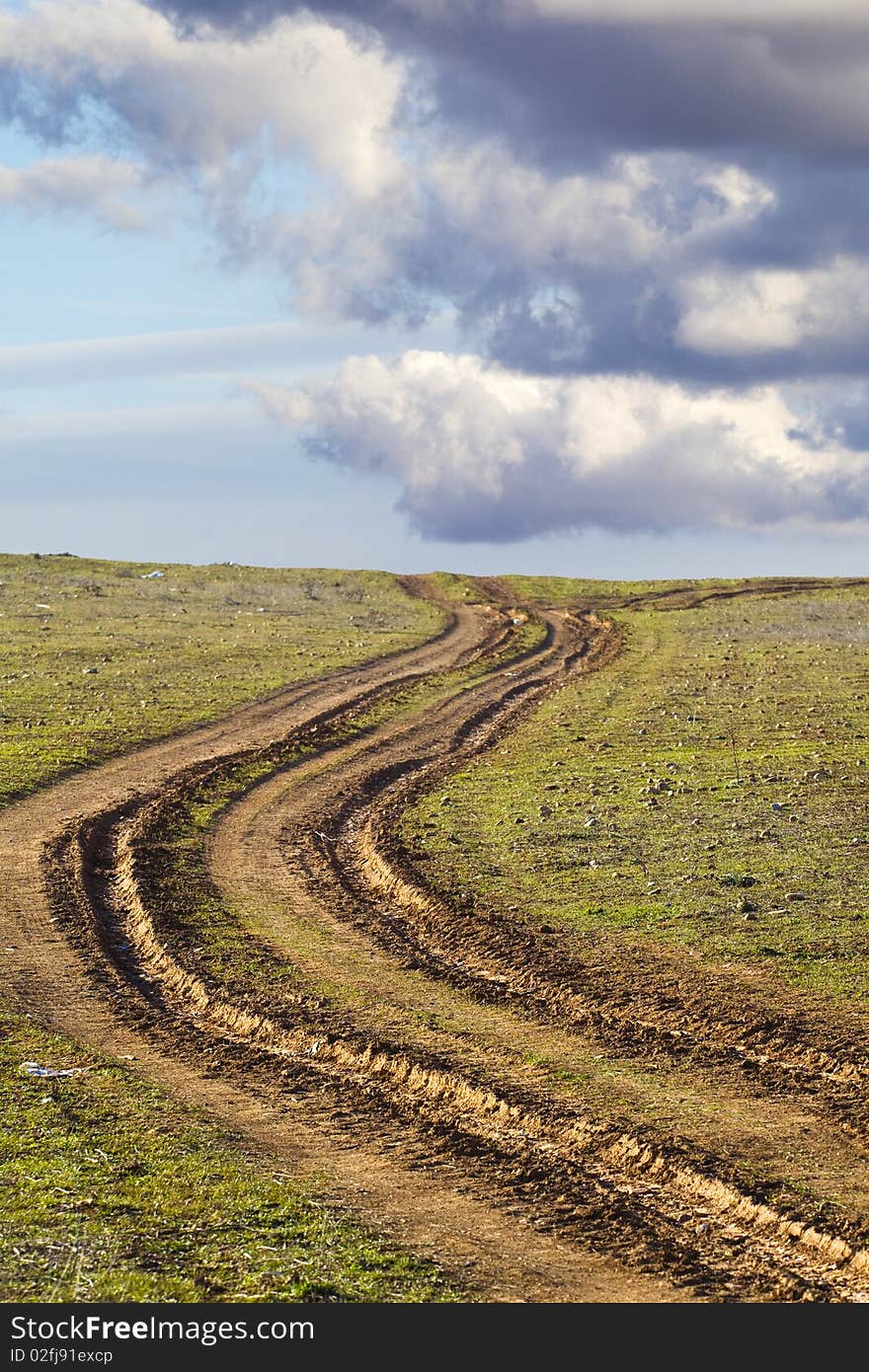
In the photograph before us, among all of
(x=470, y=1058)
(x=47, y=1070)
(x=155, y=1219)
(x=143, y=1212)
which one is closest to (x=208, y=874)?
(x=47, y=1070)

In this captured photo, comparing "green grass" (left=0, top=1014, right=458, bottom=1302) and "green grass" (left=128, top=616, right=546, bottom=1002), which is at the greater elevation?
"green grass" (left=128, top=616, right=546, bottom=1002)

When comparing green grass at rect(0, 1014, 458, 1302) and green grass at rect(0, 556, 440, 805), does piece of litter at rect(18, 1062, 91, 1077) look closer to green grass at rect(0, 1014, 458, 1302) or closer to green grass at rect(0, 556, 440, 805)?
green grass at rect(0, 1014, 458, 1302)

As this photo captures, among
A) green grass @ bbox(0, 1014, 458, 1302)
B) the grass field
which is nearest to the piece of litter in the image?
the grass field

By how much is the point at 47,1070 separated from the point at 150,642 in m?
36.7

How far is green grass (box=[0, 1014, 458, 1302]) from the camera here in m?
8.29

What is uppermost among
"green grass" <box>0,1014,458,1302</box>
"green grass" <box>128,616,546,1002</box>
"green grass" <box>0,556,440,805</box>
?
"green grass" <box>0,556,440,805</box>

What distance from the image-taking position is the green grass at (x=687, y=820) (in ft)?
55.5

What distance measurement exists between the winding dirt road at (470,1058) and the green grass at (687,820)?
3.24ft

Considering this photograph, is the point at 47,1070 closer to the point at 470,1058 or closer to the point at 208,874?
the point at 470,1058

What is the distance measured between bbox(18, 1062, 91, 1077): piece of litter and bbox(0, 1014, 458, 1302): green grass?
A: 0.28 metres

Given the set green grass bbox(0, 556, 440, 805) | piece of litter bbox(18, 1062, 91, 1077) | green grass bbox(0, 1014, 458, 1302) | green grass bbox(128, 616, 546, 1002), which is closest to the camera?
green grass bbox(0, 1014, 458, 1302)

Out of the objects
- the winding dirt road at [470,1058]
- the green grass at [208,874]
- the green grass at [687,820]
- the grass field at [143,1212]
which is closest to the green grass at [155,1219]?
the grass field at [143,1212]

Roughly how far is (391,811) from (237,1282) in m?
16.1
